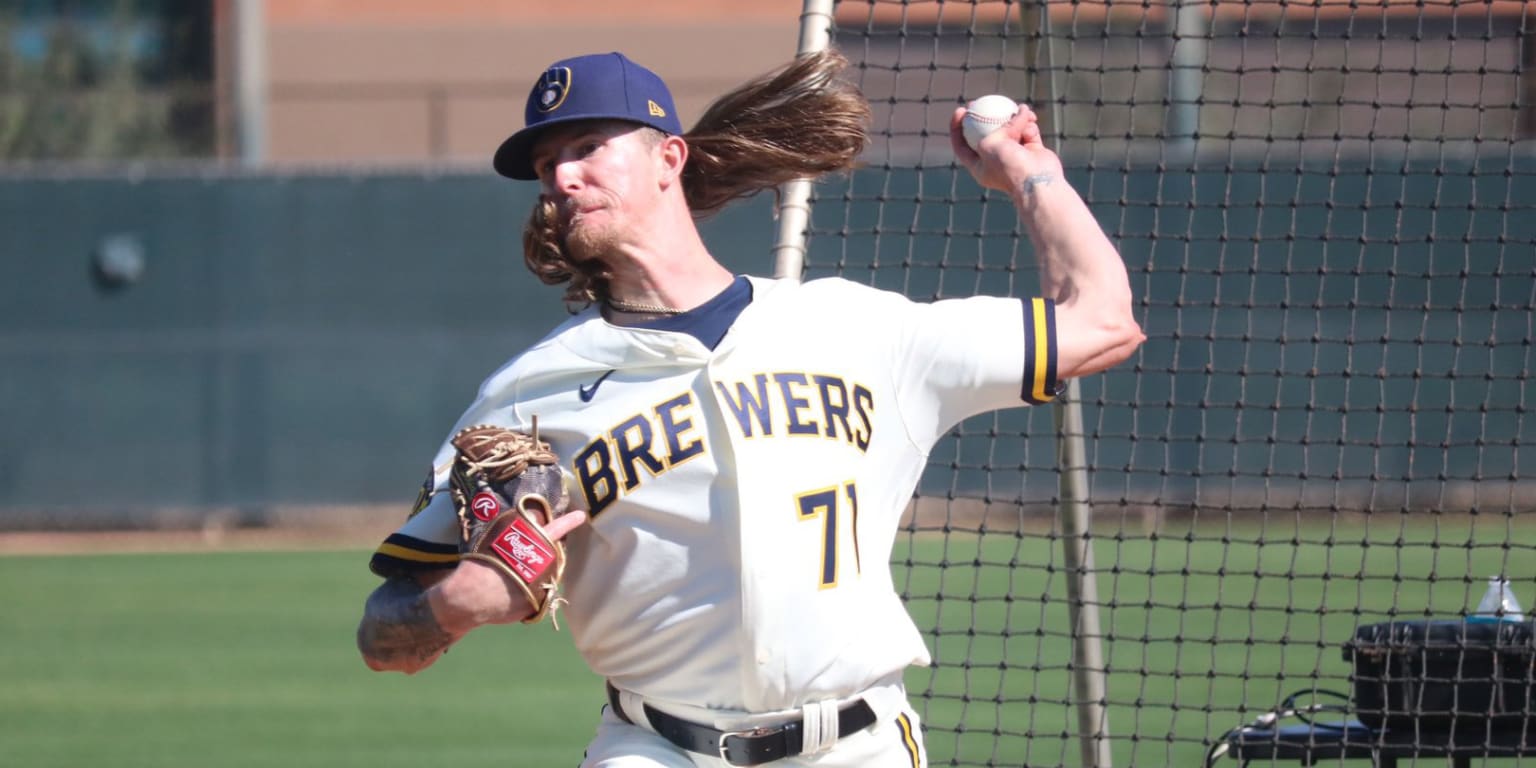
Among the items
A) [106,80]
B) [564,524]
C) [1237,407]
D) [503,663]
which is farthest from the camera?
[106,80]

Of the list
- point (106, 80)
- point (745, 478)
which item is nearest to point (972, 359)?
point (745, 478)

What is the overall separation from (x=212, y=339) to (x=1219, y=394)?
9013mm

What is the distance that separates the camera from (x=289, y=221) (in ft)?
53.3

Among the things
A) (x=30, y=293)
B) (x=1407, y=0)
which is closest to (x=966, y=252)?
(x=30, y=293)

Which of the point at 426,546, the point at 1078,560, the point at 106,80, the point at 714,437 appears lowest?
the point at 1078,560

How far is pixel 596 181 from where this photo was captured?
3.71 m

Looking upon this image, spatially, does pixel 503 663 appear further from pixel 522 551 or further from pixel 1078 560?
pixel 522 551

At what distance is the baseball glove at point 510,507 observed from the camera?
3.30m

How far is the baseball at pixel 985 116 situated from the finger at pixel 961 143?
1 cm

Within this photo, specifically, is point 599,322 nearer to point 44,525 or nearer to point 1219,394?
point 1219,394

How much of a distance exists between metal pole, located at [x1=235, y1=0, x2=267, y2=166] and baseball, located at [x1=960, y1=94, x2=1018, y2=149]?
1792 cm

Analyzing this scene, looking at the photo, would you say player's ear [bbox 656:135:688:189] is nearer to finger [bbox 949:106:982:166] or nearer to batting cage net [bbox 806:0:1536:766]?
finger [bbox 949:106:982:166]

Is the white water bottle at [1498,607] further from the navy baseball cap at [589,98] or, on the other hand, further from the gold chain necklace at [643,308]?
the navy baseball cap at [589,98]

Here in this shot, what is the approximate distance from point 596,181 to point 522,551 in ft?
2.80
